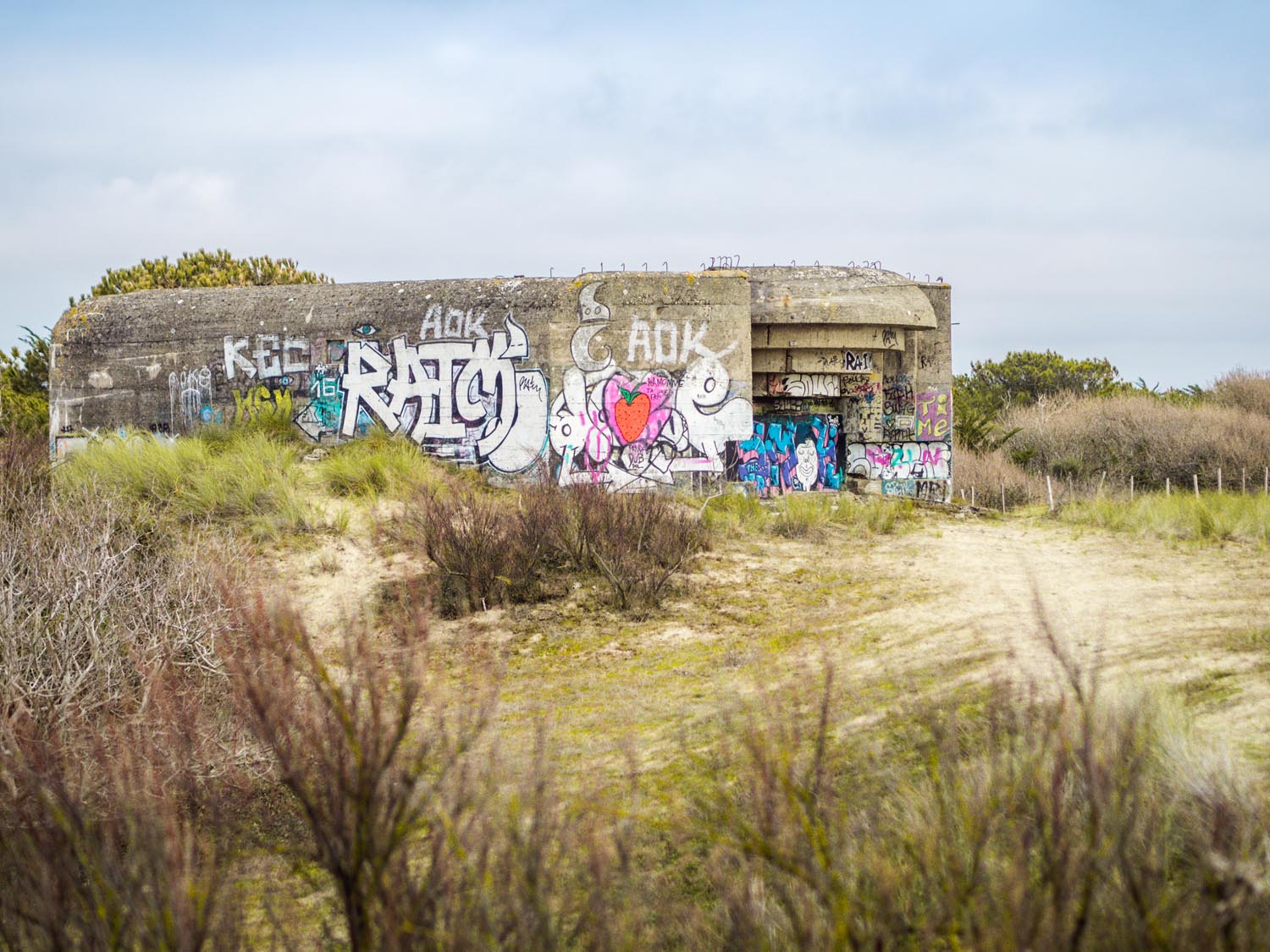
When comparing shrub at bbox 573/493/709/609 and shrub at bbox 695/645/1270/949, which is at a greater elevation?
shrub at bbox 573/493/709/609

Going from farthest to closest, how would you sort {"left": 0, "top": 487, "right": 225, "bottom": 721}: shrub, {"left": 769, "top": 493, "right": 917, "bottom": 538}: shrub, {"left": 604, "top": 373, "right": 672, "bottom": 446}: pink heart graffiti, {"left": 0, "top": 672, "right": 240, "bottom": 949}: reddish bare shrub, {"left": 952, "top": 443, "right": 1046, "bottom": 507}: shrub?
1. {"left": 952, "top": 443, "right": 1046, "bottom": 507}: shrub
2. {"left": 604, "top": 373, "right": 672, "bottom": 446}: pink heart graffiti
3. {"left": 769, "top": 493, "right": 917, "bottom": 538}: shrub
4. {"left": 0, "top": 487, "right": 225, "bottom": 721}: shrub
5. {"left": 0, "top": 672, "right": 240, "bottom": 949}: reddish bare shrub

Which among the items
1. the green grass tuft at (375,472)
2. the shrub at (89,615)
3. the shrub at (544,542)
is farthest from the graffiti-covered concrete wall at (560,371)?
the shrub at (89,615)

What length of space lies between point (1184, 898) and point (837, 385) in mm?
10949

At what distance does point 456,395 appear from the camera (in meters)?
12.0

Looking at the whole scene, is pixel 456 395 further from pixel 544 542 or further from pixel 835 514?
pixel 835 514

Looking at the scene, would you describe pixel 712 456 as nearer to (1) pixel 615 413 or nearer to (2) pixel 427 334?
(1) pixel 615 413

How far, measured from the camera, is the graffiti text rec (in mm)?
11906

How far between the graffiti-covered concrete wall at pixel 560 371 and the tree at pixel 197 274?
295 inches

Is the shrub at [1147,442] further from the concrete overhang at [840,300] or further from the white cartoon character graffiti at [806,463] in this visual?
the white cartoon character graffiti at [806,463]

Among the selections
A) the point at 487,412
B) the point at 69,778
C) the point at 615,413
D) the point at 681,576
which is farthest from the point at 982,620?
the point at 487,412

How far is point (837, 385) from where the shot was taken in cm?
1289

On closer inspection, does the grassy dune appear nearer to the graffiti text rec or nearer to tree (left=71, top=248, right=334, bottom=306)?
the graffiti text rec

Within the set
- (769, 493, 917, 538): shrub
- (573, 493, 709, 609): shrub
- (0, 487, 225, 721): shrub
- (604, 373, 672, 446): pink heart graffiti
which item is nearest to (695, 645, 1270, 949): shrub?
(0, 487, 225, 721): shrub

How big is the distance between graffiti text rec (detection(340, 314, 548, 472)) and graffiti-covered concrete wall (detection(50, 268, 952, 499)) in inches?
0.8
